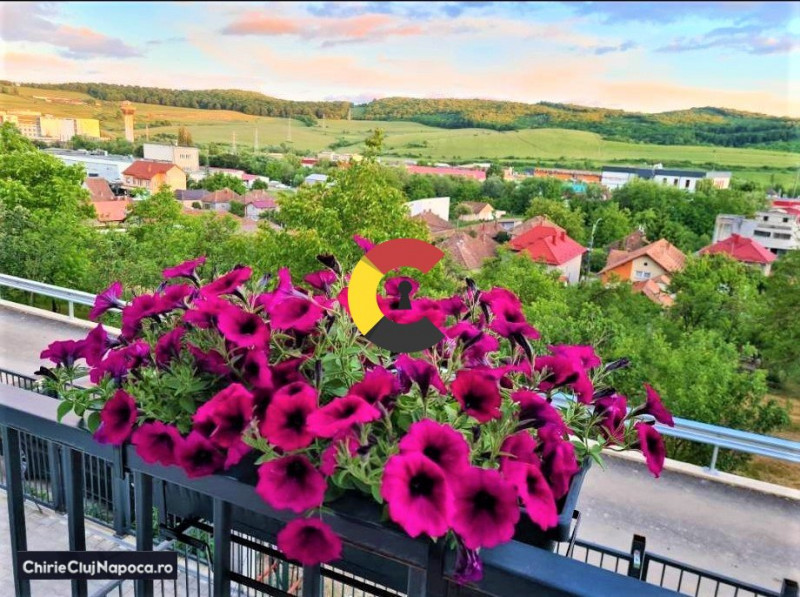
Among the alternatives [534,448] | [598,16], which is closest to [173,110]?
[598,16]

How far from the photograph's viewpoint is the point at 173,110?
431cm

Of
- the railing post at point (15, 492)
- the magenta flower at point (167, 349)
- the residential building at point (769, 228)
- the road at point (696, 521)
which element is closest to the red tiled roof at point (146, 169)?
the road at point (696, 521)

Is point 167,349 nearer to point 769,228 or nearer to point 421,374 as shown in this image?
point 421,374

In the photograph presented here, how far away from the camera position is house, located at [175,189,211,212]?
26.4 ft

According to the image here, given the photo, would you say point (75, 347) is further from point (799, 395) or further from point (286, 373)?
point (799, 395)

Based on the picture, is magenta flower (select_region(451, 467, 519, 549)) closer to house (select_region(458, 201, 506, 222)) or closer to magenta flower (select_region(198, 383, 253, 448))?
magenta flower (select_region(198, 383, 253, 448))

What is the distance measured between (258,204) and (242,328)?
819 cm

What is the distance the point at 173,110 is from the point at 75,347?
4.12m

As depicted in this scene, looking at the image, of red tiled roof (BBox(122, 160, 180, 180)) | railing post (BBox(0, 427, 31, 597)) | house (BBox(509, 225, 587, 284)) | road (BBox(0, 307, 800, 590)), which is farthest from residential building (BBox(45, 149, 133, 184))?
house (BBox(509, 225, 587, 284))

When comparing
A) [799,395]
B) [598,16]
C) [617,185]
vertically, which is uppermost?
[598,16]

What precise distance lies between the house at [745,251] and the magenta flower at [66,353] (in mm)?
12799

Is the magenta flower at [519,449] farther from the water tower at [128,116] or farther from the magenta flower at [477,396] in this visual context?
the water tower at [128,116]

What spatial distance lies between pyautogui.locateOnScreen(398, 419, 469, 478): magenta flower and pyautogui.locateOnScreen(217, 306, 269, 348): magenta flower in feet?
0.61

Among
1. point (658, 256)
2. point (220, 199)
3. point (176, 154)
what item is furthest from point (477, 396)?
point (658, 256)
